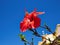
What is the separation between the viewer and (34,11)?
370cm

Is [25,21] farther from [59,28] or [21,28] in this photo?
[59,28]

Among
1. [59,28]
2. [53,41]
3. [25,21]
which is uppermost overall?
[59,28]

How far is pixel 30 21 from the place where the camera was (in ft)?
11.8

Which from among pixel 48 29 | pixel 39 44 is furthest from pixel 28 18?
pixel 39 44

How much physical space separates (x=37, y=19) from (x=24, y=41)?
71 cm

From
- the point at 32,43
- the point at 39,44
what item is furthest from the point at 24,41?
the point at 39,44

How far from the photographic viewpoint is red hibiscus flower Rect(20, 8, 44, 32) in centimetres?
348

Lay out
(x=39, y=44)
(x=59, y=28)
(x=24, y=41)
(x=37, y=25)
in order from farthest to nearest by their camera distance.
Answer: (x=39, y=44)
(x=59, y=28)
(x=24, y=41)
(x=37, y=25)

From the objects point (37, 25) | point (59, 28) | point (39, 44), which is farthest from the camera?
point (39, 44)

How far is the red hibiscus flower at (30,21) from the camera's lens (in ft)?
11.4

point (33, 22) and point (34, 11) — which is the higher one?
point (34, 11)

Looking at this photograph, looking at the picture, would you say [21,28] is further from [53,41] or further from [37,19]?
[53,41]

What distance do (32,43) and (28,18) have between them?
49 centimetres

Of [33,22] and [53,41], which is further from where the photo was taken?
[53,41]
